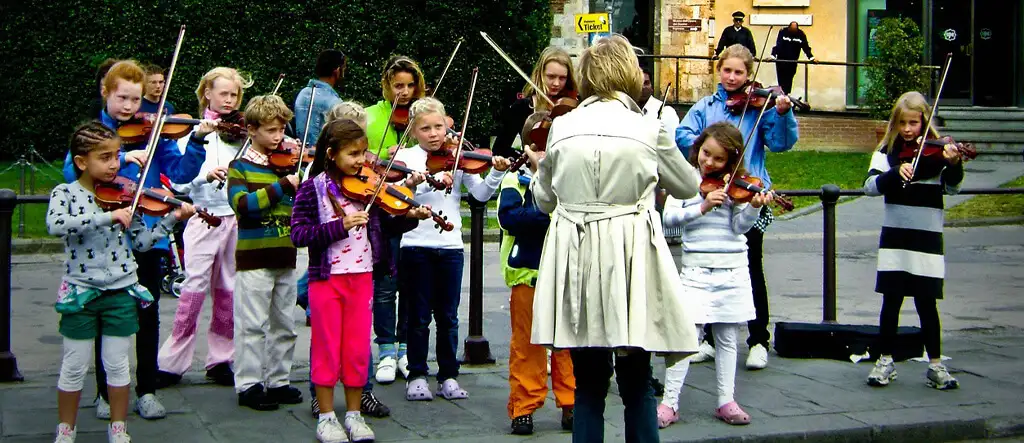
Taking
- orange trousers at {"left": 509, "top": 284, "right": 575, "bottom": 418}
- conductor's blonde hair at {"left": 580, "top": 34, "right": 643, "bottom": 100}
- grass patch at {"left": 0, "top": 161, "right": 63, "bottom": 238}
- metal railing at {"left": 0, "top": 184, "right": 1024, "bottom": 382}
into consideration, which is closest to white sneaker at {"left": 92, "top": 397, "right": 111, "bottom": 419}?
metal railing at {"left": 0, "top": 184, "right": 1024, "bottom": 382}

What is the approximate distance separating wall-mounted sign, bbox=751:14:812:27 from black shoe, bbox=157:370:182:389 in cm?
2039

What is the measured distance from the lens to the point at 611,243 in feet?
16.6

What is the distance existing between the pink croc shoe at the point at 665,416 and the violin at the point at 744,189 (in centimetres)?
112

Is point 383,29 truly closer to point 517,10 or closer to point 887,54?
point 517,10

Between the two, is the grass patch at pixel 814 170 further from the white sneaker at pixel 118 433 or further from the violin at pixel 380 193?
the white sneaker at pixel 118 433

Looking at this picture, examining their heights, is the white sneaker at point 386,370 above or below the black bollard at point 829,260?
below

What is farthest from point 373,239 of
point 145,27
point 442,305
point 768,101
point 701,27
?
point 701,27

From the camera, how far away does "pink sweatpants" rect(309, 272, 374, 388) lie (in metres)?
6.11

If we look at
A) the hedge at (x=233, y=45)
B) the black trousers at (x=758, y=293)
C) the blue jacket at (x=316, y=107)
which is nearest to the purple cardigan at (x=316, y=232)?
the blue jacket at (x=316, y=107)

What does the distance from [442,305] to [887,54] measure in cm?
1807

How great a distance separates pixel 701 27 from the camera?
25828mm

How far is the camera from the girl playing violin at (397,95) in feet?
24.1

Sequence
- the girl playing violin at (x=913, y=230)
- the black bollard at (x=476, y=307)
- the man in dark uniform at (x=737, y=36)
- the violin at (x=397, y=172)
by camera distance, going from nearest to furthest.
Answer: the violin at (x=397, y=172) < the girl playing violin at (x=913, y=230) < the black bollard at (x=476, y=307) < the man in dark uniform at (x=737, y=36)

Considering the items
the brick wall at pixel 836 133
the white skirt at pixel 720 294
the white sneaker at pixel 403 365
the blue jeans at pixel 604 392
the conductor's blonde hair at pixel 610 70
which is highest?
the brick wall at pixel 836 133
